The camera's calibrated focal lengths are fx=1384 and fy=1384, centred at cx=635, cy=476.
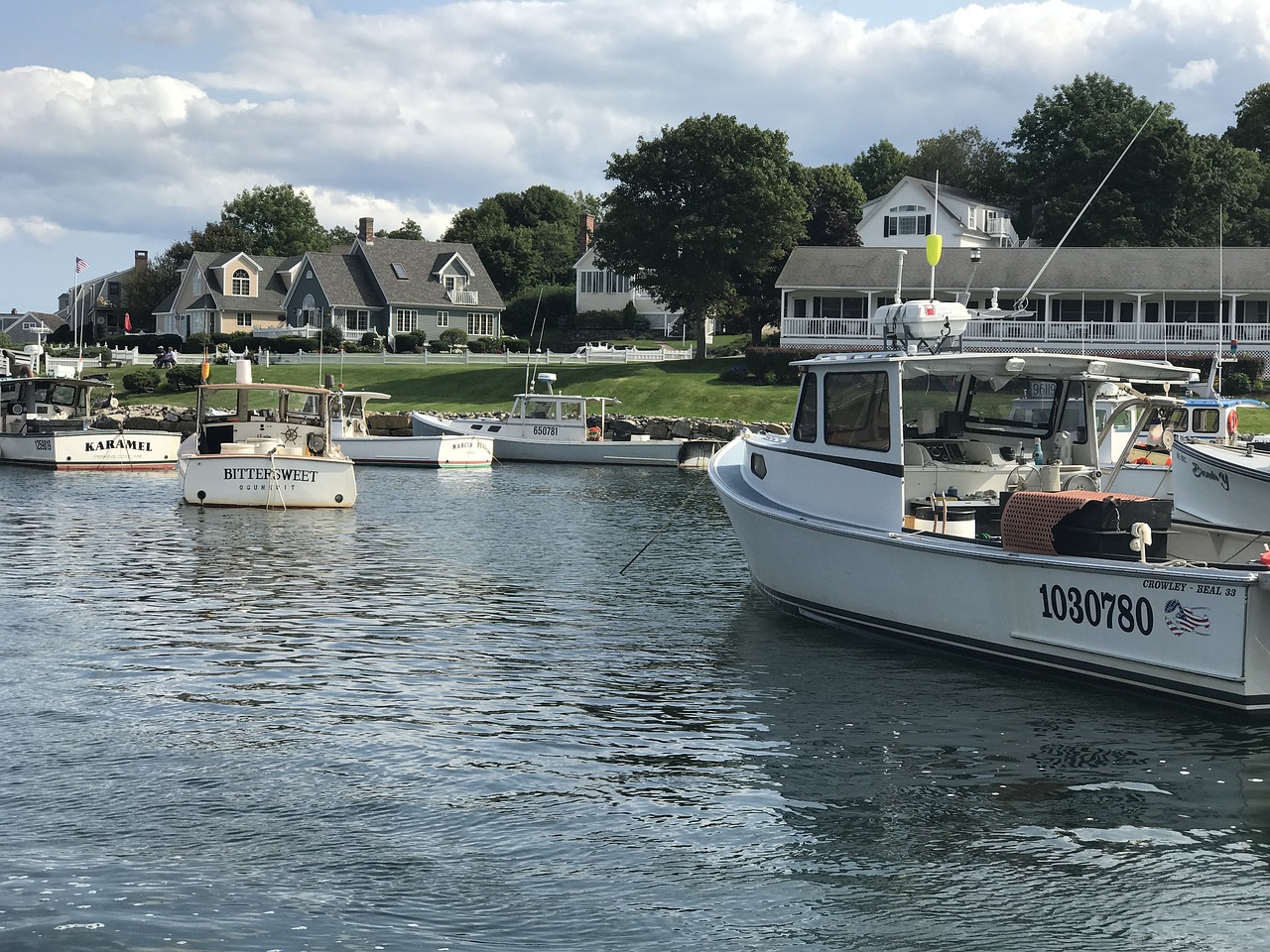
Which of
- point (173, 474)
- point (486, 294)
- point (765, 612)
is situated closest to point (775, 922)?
point (765, 612)

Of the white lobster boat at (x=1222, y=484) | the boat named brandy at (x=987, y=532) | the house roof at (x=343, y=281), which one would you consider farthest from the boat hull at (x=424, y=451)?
the house roof at (x=343, y=281)

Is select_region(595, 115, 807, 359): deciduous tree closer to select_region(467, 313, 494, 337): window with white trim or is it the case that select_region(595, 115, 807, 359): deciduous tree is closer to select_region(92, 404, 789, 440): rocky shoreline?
select_region(92, 404, 789, 440): rocky shoreline

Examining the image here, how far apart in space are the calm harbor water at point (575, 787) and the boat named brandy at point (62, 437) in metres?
21.8

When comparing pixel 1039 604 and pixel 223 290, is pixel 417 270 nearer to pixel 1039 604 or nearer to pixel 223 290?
pixel 223 290

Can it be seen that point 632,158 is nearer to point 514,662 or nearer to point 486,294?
point 486,294

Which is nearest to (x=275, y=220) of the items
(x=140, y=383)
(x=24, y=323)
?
(x=24, y=323)

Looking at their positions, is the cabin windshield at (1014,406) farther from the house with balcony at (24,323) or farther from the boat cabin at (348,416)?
the house with balcony at (24,323)

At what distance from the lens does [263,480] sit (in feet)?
95.1

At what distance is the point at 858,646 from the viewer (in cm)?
1534

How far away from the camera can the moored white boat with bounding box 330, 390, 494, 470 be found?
1684 inches

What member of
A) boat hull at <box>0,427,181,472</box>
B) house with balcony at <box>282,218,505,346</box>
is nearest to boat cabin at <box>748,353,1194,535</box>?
boat hull at <box>0,427,181,472</box>

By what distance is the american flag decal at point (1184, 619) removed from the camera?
457 inches

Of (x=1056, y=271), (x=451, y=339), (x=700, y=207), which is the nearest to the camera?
(x=1056, y=271)

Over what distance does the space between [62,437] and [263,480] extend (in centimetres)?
1349
